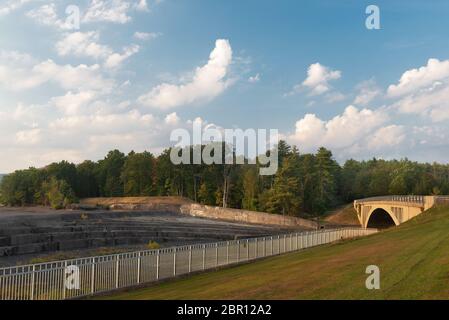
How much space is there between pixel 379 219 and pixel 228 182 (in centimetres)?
3665

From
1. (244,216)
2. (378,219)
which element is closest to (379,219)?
(378,219)

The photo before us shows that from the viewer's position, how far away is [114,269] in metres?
17.9

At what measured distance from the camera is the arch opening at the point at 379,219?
76.4 m

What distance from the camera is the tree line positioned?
9125 cm

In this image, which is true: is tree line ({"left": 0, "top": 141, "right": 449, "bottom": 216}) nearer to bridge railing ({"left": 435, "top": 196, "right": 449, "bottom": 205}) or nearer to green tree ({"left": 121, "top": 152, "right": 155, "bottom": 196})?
green tree ({"left": 121, "top": 152, "right": 155, "bottom": 196})

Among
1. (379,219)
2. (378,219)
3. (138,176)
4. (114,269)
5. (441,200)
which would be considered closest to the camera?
(114,269)

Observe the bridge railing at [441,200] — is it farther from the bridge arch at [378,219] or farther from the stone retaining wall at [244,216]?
the bridge arch at [378,219]

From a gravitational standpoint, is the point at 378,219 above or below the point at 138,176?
below

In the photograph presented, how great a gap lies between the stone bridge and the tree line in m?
12.9

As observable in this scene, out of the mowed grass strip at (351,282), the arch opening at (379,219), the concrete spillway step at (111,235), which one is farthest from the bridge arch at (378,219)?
the mowed grass strip at (351,282)

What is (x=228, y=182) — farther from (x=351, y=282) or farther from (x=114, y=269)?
(x=351, y=282)

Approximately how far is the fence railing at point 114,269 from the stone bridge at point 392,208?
87.0 feet
